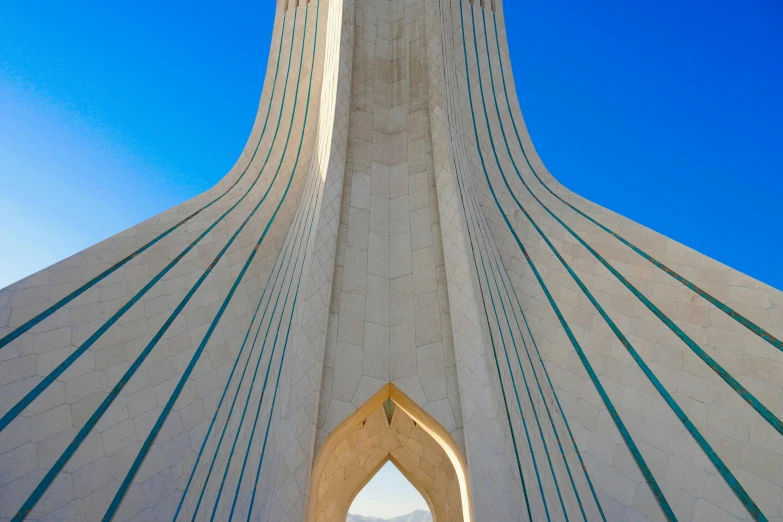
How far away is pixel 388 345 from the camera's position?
14.6ft

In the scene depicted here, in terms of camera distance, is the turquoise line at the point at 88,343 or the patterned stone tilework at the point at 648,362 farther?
the patterned stone tilework at the point at 648,362

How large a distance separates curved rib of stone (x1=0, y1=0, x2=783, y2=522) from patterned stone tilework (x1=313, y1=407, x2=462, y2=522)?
74 millimetres

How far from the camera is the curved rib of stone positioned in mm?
3496

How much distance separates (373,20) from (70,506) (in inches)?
238

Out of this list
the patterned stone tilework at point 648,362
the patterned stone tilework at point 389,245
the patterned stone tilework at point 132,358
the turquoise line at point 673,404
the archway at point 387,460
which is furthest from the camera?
the archway at point 387,460

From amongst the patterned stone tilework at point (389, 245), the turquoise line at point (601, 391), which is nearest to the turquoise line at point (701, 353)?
the turquoise line at point (601, 391)

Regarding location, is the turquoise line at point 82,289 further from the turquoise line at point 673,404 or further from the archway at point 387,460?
the turquoise line at point 673,404

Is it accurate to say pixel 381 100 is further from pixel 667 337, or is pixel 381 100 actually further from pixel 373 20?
pixel 667 337

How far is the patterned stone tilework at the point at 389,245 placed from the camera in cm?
418

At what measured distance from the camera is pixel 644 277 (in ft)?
15.7

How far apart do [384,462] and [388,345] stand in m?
2.62

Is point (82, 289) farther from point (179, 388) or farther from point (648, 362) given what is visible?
point (648, 362)

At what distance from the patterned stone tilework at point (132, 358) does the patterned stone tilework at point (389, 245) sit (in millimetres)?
899

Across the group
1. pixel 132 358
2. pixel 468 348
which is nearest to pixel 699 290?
pixel 468 348
